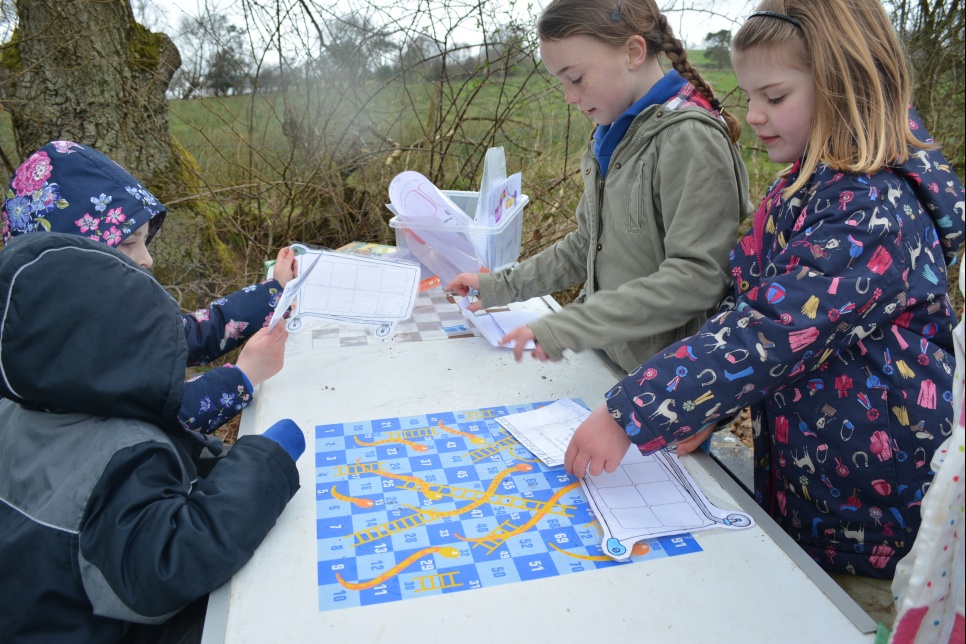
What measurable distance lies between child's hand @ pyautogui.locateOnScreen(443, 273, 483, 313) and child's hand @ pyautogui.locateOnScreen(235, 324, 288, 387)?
0.54 m

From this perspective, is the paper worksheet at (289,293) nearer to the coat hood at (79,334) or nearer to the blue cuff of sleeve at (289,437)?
the blue cuff of sleeve at (289,437)

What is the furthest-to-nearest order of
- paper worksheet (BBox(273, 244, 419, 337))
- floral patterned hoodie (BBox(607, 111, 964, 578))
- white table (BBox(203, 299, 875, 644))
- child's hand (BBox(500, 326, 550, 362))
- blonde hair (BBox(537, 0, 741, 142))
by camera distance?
paper worksheet (BBox(273, 244, 419, 337))
blonde hair (BBox(537, 0, 741, 142))
child's hand (BBox(500, 326, 550, 362))
floral patterned hoodie (BBox(607, 111, 964, 578))
white table (BBox(203, 299, 875, 644))

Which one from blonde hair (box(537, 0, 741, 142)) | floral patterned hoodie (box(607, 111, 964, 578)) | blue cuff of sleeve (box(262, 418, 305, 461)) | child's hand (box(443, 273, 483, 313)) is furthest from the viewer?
child's hand (box(443, 273, 483, 313))

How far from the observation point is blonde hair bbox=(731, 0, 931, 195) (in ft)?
3.64

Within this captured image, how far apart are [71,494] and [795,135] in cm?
125

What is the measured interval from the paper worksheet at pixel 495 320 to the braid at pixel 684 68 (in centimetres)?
66

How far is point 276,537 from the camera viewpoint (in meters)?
1.09

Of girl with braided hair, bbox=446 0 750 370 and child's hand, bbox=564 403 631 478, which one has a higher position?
girl with braided hair, bbox=446 0 750 370

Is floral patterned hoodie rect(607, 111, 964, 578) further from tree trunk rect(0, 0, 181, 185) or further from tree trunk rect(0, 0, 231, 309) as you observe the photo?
tree trunk rect(0, 0, 181, 185)

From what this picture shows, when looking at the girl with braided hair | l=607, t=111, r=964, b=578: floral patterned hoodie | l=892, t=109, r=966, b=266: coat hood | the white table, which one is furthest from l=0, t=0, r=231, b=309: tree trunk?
l=892, t=109, r=966, b=266: coat hood

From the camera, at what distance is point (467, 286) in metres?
1.99

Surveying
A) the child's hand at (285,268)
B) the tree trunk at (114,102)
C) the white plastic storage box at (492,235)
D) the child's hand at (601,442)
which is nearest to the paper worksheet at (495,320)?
the white plastic storage box at (492,235)

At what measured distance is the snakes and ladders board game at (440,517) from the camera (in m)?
1.00

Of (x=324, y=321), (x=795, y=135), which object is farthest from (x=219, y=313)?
(x=795, y=135)
